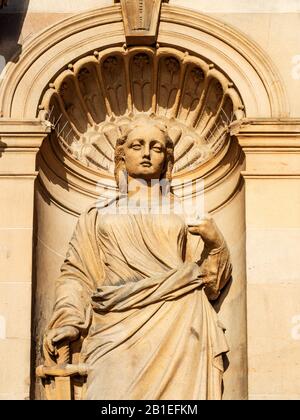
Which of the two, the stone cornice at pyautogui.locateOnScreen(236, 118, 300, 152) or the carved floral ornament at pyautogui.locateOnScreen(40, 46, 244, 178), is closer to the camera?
the stone cornice at pyautogui.locateOnScreen(236, 118, 300, 152)

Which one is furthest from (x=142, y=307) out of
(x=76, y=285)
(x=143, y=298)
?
(x=76, y=285)

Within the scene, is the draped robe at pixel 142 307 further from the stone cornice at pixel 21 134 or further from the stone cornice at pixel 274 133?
the stone cornice at pixel 274 133

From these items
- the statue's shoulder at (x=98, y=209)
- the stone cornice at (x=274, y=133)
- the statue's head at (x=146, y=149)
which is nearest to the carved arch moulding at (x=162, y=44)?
the stone cornice at (x=274, y=133)

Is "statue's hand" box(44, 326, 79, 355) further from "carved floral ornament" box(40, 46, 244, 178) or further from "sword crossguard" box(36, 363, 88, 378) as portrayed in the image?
"carved floral ornament" box(40, 46, 244, 178)

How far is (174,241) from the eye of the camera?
51.8 ft

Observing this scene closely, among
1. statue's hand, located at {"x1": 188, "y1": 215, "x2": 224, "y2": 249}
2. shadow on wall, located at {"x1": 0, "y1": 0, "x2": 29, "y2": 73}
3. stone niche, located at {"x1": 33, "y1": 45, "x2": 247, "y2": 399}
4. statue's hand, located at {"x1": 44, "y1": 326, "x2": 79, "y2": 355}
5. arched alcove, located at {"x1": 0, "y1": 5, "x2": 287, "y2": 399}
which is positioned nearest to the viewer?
statue's hand, located at {"x1": 44, "y1": 326, "x2": 79, "y2": 355}

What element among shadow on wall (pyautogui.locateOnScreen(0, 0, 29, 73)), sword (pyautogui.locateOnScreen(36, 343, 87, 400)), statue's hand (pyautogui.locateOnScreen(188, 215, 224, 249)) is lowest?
sword (pyautogui.locateOnScreen(36, 343, 87, 400))

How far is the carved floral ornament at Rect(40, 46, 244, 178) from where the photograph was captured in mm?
16594

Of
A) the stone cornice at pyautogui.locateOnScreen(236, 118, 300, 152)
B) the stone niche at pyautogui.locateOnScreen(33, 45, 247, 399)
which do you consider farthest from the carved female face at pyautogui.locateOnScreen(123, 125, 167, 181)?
the stone cornice at pyautogui.locateOnScreen(236, 118, 300, 152)

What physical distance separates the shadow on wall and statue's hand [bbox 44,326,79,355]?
252 centimetres

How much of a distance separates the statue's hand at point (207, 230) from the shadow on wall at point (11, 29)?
7.47 feet

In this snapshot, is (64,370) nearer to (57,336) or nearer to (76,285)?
(57,336)
